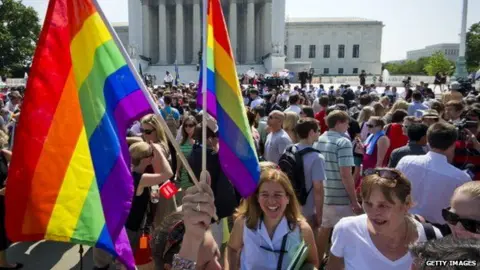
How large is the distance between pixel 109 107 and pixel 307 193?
244 centimetres

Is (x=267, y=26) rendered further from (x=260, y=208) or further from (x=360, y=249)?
(x=360, y=249)

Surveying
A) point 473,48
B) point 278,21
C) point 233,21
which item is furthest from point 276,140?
point 473,48

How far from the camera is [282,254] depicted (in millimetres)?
2723

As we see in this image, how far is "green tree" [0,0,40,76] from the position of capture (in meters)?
45.6

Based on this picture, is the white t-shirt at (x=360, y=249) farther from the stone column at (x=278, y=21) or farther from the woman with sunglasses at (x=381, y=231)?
the stone column at (x=278, y=21)

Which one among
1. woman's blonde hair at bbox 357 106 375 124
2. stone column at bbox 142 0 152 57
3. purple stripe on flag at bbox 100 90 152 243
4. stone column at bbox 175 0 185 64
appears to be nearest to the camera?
purple stripe on flag at bbox 100 90 152 243

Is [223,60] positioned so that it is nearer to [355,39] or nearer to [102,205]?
[102,205]

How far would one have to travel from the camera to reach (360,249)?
8.42 ft

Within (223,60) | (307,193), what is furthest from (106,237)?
(307,193)

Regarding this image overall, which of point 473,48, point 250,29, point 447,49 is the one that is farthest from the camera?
point 447,49

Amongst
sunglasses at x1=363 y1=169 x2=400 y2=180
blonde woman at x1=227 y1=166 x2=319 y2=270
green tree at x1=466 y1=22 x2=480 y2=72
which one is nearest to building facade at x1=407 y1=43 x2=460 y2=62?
green tree at x1=466 y1=22 x2=480 y2=72

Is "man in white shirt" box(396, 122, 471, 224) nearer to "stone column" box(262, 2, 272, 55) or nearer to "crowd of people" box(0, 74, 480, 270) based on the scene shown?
"crowd of people" box(0, 74, 480, 270)

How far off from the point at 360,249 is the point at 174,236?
1029 mm

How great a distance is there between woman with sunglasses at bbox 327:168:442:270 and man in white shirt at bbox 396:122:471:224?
2.93ft
